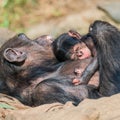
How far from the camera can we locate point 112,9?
11273 millimetres

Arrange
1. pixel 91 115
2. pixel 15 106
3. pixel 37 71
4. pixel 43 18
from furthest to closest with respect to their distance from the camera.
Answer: pixel 43 18, pixel 37 71, pixel 15 106, pixel 91 115

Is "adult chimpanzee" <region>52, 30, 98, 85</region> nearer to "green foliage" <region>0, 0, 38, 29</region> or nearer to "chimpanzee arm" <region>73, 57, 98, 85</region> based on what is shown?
"chimpanzee arm" <region>73, 57, 98, 85</region>

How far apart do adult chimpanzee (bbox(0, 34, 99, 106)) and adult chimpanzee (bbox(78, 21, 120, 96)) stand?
0.41ft

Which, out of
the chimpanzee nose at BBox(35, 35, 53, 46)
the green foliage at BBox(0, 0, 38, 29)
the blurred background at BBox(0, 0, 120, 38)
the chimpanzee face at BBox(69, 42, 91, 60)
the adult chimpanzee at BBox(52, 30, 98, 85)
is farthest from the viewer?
the green foliage at BBox(0, 0, 38, 29)

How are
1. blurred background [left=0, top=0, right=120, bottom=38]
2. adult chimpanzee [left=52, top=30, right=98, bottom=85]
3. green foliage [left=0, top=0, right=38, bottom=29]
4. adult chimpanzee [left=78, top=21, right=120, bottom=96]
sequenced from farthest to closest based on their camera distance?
1. green foliage [left=0, top=0, right=38, bottom=29]
2. blurred background [left=0, top=0, right=120, bottom=38]
3. adult chimpanzee [left=52, top=30, right=98, bottom=85]
4. adult chimpanzee [left=78, top=21, right=120, bottom=96]

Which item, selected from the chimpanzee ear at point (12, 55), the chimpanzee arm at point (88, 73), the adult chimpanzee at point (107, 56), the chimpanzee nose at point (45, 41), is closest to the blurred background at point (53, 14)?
the chimpanzee nose at point (45, 41)

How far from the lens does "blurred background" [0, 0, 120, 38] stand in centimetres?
1103

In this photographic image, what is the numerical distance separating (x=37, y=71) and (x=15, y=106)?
49cm

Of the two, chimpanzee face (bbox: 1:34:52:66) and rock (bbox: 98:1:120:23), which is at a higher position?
chimpanzee face (bbox: 1:34:52:66)

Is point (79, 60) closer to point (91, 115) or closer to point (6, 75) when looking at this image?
point (6, 75)

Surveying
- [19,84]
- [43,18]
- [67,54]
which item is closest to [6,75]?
[19,84]

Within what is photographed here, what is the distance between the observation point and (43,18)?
444 inches

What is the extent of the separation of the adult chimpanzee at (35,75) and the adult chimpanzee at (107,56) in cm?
13

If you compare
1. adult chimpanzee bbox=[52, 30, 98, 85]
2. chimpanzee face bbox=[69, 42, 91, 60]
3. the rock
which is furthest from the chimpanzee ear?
the rock
